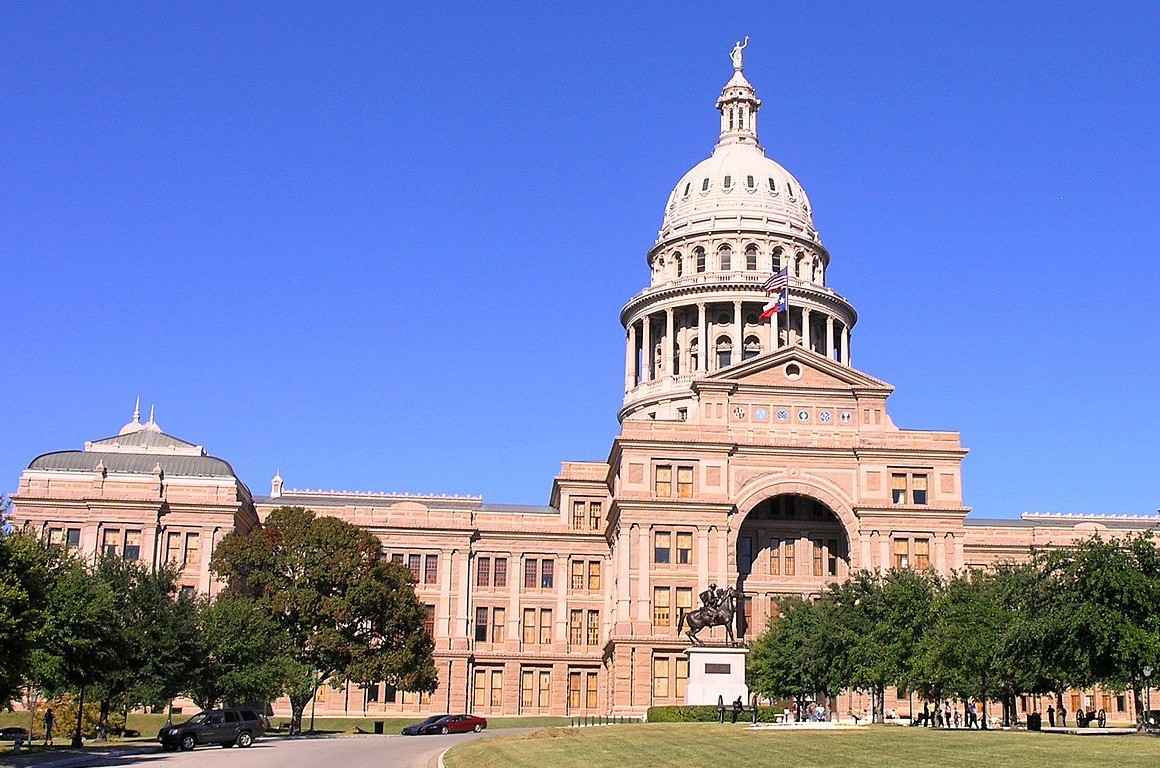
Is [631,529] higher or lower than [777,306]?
lower

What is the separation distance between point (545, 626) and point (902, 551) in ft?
97.1

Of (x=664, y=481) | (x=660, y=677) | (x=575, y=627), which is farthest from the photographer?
(x=575, y=627)

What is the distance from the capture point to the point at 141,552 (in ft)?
357

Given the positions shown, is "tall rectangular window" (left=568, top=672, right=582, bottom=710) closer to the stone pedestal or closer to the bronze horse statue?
the bronze horse statue

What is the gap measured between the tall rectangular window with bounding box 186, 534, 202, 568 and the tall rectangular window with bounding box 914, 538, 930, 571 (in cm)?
5347

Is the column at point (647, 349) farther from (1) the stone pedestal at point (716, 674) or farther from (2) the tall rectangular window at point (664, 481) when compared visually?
(1) the stone pedestal at point (716, 674)

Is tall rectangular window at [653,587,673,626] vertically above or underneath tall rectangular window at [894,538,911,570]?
underneath

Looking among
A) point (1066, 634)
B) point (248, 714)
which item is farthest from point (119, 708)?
point (1066, 634)

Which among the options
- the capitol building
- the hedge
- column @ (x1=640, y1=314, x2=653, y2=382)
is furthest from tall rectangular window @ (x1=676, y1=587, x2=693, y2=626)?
column @ (x1=640, y1=314, x2=653, y2=382)

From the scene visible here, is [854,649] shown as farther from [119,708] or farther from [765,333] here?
[765,333]

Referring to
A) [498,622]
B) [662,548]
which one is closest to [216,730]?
[662,548]

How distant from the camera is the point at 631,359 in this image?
486 feet

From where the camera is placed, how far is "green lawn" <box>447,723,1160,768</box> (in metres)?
40.1

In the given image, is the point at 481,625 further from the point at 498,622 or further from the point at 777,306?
the point at 777,306
